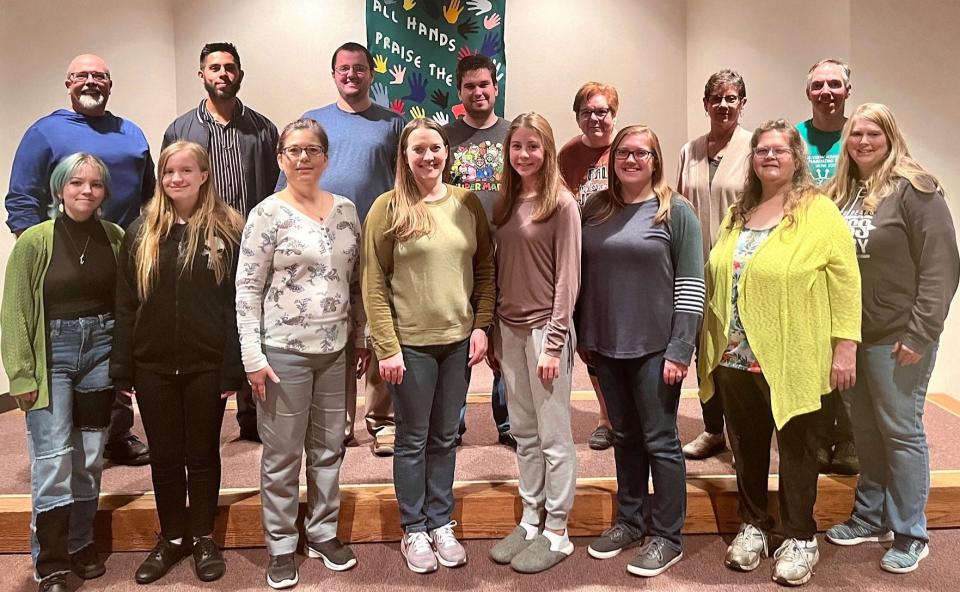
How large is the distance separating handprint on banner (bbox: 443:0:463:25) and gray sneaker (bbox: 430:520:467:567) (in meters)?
3.63

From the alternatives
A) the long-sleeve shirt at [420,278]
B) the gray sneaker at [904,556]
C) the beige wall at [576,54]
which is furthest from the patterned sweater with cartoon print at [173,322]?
the beige wall at [576,54]

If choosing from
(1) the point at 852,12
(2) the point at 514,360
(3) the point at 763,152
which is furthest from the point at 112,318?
(1) the point at 852,12

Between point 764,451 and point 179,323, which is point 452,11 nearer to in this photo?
point 179,323

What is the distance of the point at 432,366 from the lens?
222cm

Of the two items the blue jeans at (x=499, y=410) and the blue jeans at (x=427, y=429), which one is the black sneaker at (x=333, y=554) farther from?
the blue jeans at (x=499, y=410)

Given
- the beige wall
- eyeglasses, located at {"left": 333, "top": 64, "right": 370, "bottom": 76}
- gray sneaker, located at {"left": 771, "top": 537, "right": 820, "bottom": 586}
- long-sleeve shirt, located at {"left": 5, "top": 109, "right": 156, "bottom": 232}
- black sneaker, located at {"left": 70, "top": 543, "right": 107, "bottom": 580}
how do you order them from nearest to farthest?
gray sneaker, located at {"left": 771, "top": 537, "right": 820, "bottom": 586} < black sneaker, located at {"left": 70, "top": 543, "right": 107, "bottom": 580} < long-sleeve shirt, located at {"left": 5, "top": 109, "right": 156, "bottom": 232} < eyeglasses, located at {"left": 333, "top": 64, "right": 370, "bottom": 76} < the beige wall

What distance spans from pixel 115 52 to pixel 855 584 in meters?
4.89

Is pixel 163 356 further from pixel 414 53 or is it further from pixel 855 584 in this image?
pixel 414 53

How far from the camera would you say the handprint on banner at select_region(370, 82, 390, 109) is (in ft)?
15.5

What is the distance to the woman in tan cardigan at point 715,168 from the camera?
106 inches

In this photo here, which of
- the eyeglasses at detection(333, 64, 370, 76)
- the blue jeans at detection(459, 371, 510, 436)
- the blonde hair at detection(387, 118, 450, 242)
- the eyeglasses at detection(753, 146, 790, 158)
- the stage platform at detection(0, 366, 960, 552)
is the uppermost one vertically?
the eyeglasses at detection(333, 64, 370, 76)

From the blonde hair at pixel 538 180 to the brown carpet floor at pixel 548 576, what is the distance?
115 centimetres

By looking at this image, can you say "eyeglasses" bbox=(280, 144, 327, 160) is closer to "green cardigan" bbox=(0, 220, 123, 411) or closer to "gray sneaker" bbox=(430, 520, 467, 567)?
"green cardigan" bbox=(0, 220, 123, 411)

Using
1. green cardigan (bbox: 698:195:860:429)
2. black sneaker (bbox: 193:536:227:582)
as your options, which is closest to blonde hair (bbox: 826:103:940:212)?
green cardigan (bbox: 698:195:860:429)
